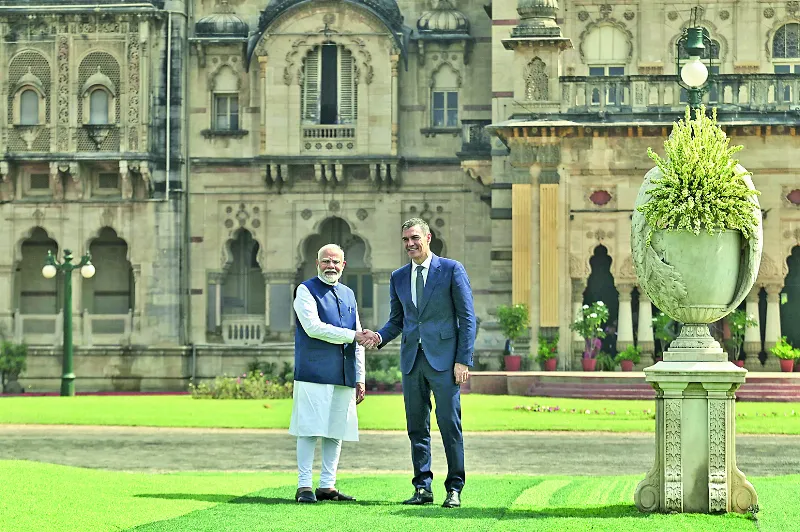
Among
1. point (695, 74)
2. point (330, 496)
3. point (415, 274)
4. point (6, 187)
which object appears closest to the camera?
point (415, 274)

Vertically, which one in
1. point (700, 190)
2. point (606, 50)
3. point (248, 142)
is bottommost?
point (700, 190)

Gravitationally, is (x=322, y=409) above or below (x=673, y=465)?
above

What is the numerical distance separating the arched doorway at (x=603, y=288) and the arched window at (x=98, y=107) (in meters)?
14.1

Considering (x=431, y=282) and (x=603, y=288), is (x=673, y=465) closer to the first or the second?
(x=431, y=282)

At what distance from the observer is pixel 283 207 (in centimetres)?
4531

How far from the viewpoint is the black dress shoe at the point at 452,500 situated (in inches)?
542

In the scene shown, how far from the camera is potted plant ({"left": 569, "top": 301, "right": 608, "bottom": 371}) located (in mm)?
37844

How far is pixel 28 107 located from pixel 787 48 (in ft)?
67.4

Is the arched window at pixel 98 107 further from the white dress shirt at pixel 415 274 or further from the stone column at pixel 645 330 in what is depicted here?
the white dress shirt at pixel 415 274

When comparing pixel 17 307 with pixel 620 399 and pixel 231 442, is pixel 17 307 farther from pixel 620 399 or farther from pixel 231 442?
pixel 231 442

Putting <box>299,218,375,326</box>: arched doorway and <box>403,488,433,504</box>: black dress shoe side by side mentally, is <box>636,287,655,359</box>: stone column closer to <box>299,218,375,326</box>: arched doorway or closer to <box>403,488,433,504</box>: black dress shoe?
<box>299,218,375,326</box>: arched doorway

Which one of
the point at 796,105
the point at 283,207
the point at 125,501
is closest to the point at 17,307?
the point at 283,207

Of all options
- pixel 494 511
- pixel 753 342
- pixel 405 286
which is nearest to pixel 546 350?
pixel 753 342

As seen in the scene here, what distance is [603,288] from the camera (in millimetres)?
40375
